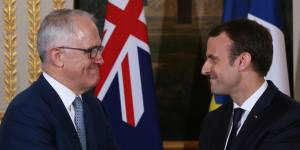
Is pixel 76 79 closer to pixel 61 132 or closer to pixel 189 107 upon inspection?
pixel 61 132

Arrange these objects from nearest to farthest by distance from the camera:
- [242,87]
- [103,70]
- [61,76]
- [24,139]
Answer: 1. [24,139]
2. [61,76]
3. [242,87]
4. [103,70]

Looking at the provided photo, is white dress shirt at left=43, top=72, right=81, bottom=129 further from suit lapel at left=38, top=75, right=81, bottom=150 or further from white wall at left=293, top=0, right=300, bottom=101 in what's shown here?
white wall at left=293, top=0, right=300, bottom=101

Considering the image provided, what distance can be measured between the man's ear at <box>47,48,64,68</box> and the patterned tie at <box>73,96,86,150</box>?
18 cm

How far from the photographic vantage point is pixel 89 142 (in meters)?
2.43

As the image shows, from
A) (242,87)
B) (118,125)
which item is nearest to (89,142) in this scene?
(242,87)

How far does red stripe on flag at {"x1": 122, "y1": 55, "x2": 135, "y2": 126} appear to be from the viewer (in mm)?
4180

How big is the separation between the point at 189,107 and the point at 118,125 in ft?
2.93

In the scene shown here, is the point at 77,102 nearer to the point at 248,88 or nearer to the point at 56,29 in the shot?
the point at 56,29

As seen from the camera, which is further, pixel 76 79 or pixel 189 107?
pixel 189 107

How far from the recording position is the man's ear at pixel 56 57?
2334 millimetres

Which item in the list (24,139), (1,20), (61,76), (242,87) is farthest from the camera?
(1,20)

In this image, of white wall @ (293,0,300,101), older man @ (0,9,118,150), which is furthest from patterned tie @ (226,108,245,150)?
white wall @ (293,0,300,101)

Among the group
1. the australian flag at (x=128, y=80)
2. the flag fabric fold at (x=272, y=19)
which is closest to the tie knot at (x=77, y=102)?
the australian flag at (x=128, y=80)

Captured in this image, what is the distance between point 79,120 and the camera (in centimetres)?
245
